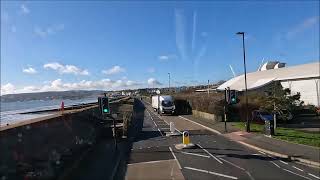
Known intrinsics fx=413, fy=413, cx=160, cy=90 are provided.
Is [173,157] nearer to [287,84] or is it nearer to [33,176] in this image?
[33,176]

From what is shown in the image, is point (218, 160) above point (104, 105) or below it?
below

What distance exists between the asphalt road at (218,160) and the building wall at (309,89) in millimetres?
39010

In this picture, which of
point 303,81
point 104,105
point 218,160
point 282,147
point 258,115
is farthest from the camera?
point 303,81

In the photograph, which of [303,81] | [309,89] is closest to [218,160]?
[309,89]

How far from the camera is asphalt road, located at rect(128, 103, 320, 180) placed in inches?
690

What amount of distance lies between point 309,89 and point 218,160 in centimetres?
5059

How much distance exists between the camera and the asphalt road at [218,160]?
17516mm

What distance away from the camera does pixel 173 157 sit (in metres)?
22.6

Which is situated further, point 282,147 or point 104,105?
point 282,147

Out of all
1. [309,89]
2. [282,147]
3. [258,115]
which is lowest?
[282,147]

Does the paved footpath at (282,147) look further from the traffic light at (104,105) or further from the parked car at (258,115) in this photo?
the traffic light at (104,105)

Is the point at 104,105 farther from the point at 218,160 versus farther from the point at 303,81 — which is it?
the point at 303,81

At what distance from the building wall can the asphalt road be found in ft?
128

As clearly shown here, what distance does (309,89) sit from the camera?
6725 cm
